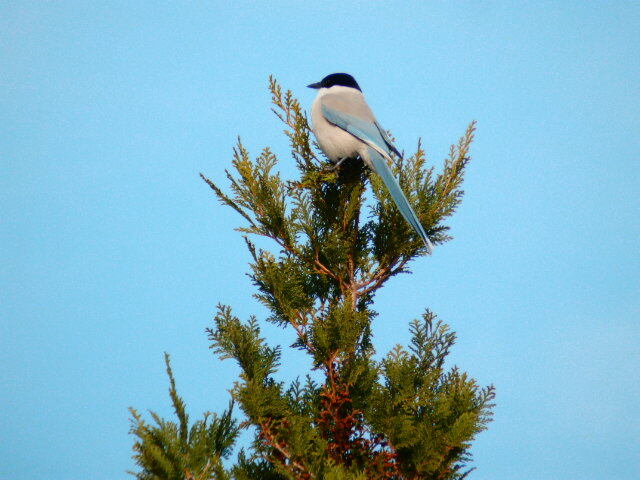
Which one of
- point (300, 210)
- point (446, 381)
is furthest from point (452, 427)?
point (300, 210)

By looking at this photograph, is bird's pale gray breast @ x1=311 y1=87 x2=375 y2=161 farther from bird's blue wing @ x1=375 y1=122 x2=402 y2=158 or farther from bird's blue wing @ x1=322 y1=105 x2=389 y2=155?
bird's blue wing @ x1=375 y1=122 x2=402 y2=158

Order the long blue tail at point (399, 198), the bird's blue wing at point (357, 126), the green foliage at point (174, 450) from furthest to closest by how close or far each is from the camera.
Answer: the bird's blue wing at point (357, 126) < the long blue tail at point (399, 198) < the green foliage at point (174, 450)

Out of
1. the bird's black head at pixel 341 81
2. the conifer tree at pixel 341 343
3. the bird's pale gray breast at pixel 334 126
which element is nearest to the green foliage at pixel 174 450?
the conifer tree at pixel 341 343

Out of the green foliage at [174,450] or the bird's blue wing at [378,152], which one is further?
the bird's blue wing at [378,152]

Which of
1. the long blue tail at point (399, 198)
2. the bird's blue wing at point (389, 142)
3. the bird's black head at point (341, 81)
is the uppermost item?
the bird's black head at point (341, 81)

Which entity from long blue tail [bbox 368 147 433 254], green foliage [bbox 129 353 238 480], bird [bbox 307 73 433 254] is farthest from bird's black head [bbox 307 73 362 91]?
green foliage [bbox 129 353 238 480]

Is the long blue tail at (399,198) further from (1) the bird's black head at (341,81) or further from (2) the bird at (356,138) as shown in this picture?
(1) the bird's black head at (341,81)

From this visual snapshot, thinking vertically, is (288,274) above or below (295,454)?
above

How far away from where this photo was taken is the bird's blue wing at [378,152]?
4793 millimetres

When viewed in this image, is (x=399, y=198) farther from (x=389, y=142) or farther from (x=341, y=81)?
(x=341, y=81)

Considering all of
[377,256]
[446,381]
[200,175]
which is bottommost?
[446,381]

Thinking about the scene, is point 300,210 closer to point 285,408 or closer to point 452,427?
point 285,408

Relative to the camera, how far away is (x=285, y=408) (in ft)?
14.9

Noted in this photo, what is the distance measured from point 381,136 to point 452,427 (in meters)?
2.22
